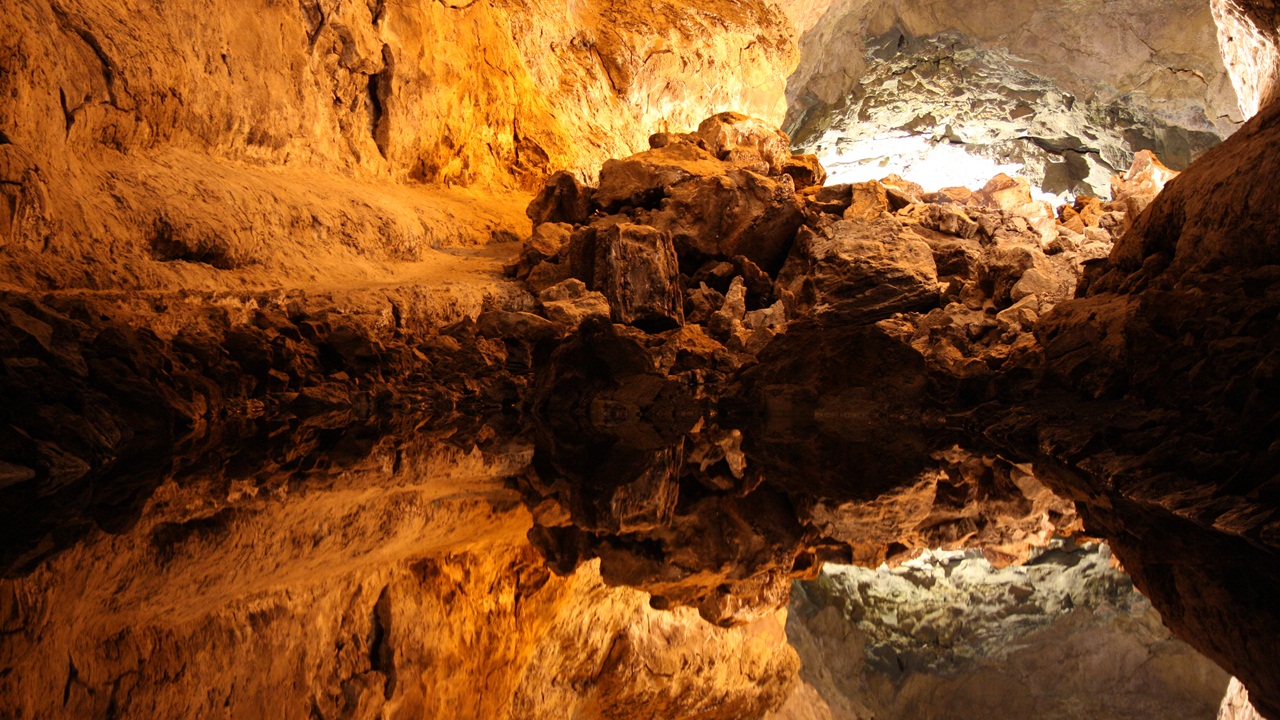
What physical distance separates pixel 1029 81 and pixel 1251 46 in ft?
47.8

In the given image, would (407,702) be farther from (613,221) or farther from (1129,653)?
(613,221)

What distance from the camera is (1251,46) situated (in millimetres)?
8148

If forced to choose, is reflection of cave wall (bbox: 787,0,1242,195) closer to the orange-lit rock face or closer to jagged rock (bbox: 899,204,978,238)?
jagged rock (bbox: 899,204,978,238)

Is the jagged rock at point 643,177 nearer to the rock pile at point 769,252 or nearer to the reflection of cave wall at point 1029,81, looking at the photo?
the rock pile at point 769,252

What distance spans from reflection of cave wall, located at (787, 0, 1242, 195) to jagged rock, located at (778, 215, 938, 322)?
35.9ft

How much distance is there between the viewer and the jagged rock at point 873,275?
11289mm

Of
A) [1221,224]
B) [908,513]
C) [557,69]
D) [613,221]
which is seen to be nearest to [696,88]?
[557,69]

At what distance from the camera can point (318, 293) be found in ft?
33.8

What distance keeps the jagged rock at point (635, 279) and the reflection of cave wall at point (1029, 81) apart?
11334 mm

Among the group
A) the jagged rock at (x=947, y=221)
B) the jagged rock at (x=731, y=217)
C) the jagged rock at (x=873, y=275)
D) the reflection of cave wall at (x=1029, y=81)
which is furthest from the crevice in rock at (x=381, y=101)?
the reflection of cave wall at (x=1029, y=81)

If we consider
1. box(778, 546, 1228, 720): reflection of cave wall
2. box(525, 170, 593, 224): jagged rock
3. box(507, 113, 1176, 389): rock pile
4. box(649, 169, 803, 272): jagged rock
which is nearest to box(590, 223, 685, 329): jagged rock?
box(507, 113, 1176, 389): rock pile

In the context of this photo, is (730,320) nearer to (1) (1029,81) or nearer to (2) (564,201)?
(2) (564,201)

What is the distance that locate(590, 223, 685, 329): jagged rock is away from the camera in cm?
1205

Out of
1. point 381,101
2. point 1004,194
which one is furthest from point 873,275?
point 1004,194
